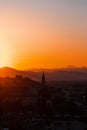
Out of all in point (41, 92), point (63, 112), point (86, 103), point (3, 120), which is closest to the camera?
point (3, 120)

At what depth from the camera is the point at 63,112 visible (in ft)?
242

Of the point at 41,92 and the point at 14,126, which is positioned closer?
the point at 14,126

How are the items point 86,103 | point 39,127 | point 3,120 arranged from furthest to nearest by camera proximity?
point 86,103, point 3,120, point 39,127

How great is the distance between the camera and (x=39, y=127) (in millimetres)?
51750

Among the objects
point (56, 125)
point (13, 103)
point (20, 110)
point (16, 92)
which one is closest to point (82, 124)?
point (56, 125)

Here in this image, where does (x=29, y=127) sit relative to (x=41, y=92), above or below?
below

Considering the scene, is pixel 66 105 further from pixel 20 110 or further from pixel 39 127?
pixel 39 127

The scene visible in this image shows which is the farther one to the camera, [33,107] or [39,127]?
[33,107]

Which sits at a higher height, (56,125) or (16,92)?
(16,92)

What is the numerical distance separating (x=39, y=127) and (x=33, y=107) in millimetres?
28583

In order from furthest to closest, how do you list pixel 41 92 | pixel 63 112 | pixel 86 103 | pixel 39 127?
pixel 86 103, pixel 41 92, pixel 63 112, pixel 39 127

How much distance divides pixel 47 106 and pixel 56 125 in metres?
21.4

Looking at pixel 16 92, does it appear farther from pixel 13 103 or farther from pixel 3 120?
pixel 3 120

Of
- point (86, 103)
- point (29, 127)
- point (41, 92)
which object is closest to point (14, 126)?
point (29, 127)
